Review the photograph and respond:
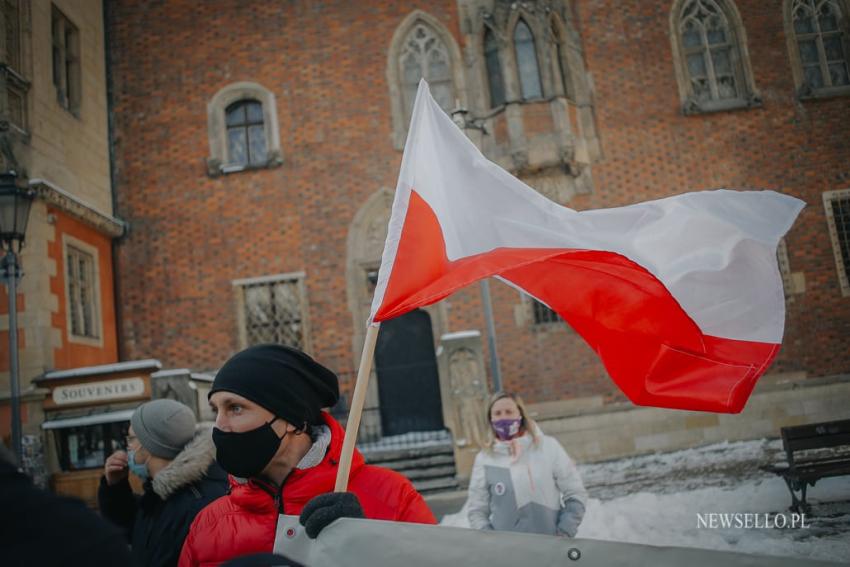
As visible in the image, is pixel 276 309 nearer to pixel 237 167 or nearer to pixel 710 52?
pixel 237 167

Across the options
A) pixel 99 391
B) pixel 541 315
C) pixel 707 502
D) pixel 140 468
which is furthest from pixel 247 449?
→ pixel 541 315

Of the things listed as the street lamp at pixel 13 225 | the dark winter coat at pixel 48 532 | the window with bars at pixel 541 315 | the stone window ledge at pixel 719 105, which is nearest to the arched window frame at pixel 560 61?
the stone window ledge at pixel 719 105

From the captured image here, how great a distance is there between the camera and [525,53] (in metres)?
12.4

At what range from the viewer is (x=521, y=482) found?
384 centimetres

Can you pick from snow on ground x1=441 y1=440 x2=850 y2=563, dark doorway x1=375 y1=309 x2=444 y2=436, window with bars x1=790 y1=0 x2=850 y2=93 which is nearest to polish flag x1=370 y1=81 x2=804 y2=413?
snow on ground x1=441 y1=440 x2=850 y2=563

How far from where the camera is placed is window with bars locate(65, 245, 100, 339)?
1071 centimetres

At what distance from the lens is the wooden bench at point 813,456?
14.9 ft

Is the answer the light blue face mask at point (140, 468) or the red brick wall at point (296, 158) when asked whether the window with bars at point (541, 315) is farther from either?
the light blue face mask at point (140, 468)

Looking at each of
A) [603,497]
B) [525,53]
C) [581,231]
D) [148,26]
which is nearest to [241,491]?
[581,231]

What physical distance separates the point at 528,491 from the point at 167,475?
2114 mm

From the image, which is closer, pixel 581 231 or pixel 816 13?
pixel 581 231

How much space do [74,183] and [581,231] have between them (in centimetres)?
1046

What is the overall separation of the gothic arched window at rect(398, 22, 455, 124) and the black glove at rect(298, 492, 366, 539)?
478 inches

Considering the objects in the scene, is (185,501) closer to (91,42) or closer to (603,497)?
(603,497)
